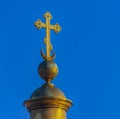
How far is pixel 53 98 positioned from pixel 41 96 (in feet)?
0.67

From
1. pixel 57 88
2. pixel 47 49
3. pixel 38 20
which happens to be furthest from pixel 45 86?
pixel 38 20

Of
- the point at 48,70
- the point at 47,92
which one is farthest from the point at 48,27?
the point at 47,92

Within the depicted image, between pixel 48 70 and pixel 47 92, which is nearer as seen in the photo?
pixel 47 92

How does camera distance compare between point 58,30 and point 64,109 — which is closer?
point 64,109

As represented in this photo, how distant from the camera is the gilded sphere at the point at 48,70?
6938mm

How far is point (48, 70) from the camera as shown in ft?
22.8

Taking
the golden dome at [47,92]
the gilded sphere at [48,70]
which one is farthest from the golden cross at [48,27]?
the golden dome at [47,92]

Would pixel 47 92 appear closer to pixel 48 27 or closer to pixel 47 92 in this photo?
pixel 47 92

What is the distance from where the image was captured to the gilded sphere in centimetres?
694

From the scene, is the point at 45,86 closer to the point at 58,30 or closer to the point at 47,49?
the point at 47,49

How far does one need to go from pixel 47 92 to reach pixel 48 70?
0.42 m

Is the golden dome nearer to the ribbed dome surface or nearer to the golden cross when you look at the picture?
the ribbed dome surface

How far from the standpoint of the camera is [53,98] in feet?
21.5

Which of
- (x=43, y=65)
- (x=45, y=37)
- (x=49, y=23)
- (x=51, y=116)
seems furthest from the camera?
(x=49, y=23)
